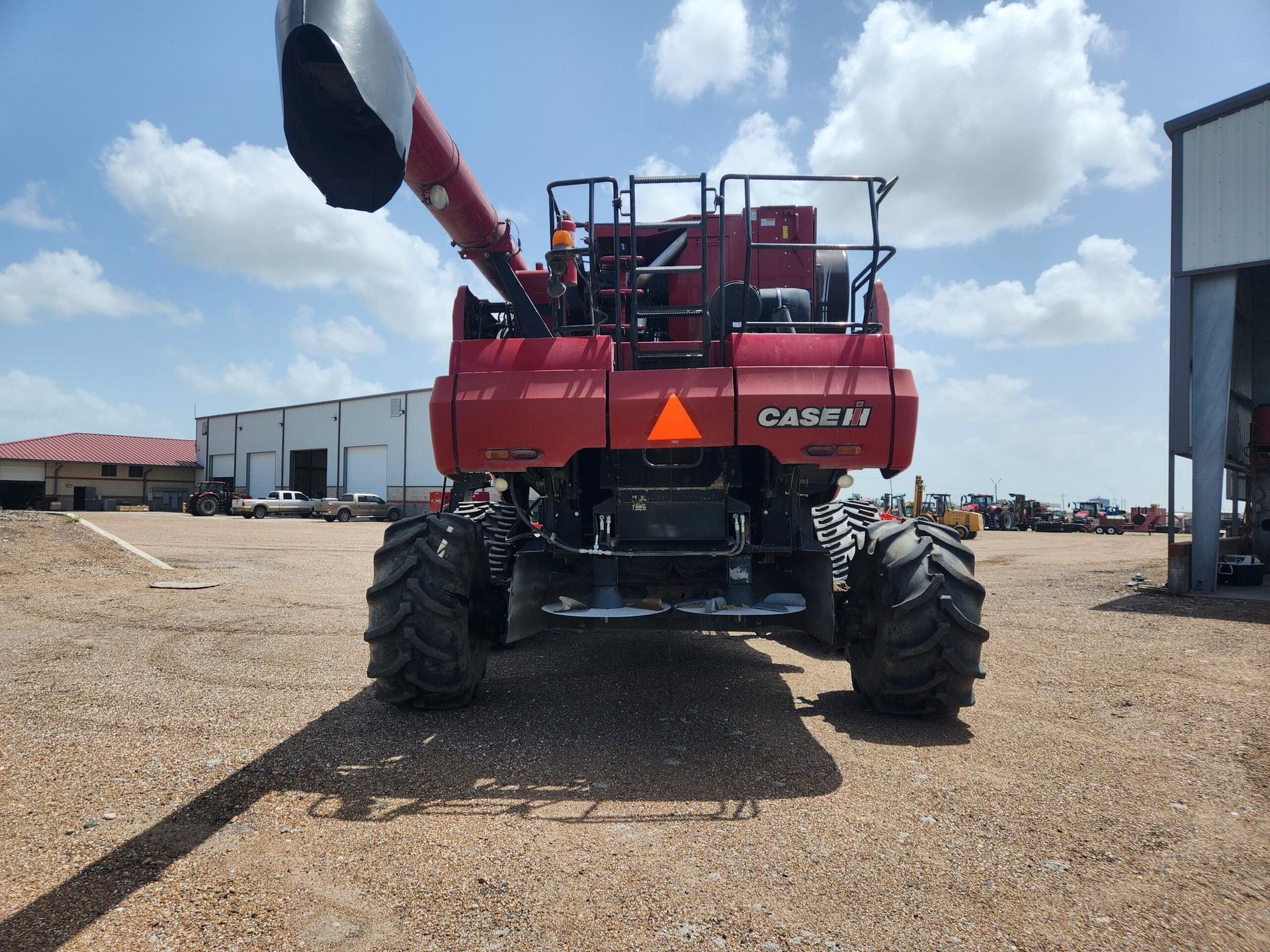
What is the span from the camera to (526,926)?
2.28 m

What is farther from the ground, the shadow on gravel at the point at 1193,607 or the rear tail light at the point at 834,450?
the rear tail light at the point at 834,450

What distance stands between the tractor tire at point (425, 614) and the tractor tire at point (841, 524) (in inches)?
95.7

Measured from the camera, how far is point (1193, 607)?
1004 centimetres

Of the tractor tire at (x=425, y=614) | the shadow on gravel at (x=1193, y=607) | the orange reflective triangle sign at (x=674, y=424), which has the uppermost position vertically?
the orange reflective triangle sign at (x=674, y=424)

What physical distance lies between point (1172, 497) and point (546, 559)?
37.4ft

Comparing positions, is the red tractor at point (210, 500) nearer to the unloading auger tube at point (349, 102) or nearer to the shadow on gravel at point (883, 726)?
the unloading auger tube at point (349, 102)

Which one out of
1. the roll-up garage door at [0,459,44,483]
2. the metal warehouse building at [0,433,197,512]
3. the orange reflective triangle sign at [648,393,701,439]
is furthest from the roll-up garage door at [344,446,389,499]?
the orange reflective triangle sign at [648,393,701,439]

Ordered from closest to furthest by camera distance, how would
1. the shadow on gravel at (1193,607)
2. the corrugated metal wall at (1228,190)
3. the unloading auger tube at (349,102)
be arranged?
the unloading auger tube at (349,102), the shadow on gravel at (1193,607), the corrugated metal wall at (1228,190)

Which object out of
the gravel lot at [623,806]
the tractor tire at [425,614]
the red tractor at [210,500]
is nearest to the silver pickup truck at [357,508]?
the red tractor at [210,500]

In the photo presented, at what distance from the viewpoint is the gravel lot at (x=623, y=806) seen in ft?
7.61

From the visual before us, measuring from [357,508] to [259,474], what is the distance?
16150 mm

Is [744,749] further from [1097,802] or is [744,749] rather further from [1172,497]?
[1172,497]

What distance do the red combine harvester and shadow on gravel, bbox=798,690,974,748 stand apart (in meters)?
0.14

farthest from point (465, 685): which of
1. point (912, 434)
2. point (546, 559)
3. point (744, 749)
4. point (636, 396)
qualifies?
point (912, 434)
